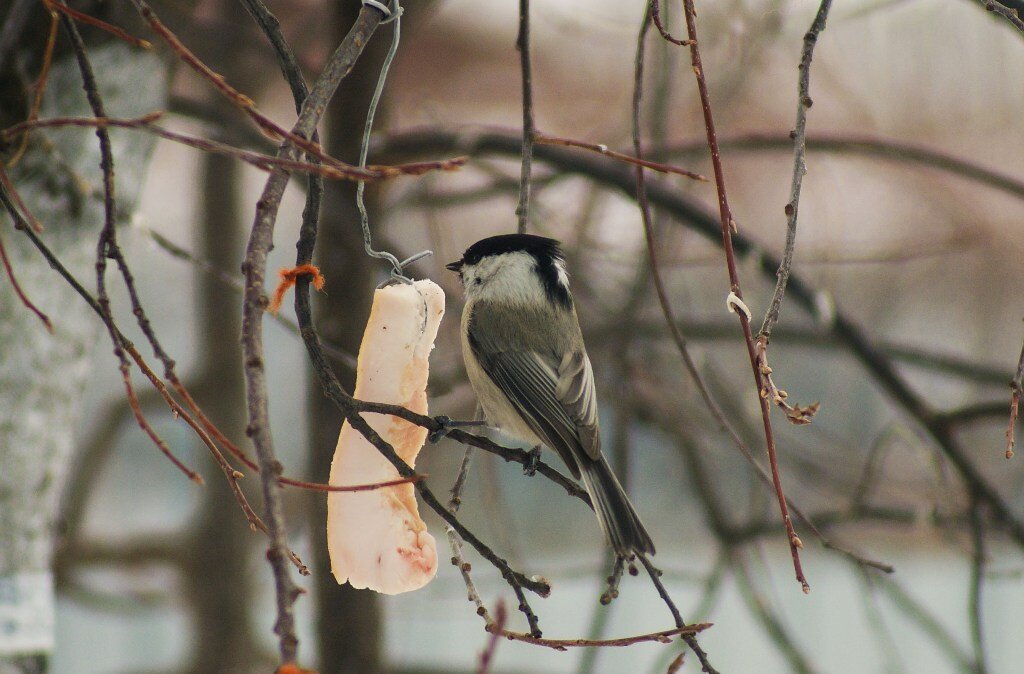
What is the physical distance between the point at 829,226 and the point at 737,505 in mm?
2006

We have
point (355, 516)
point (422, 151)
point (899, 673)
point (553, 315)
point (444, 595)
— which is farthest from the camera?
point (444, 595)

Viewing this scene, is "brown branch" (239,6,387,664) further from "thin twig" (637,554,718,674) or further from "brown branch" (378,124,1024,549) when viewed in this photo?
"brown branch" (378,124,1024,549)

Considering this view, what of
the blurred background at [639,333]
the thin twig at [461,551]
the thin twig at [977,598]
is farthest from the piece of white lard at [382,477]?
the thin twig at [977,598]

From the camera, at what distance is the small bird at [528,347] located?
1.47 metres

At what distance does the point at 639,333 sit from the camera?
2838 millimetres

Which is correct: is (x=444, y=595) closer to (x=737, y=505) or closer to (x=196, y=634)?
(x=196, y=634)

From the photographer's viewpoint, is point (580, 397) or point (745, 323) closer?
point (745, 323)

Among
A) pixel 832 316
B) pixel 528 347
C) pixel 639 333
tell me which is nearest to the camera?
pixel 528 347

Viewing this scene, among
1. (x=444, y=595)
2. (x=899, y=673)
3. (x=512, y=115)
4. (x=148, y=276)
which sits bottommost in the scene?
(x=899, y=673)

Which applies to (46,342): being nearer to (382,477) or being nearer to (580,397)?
(382,477)

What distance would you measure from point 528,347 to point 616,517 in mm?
494

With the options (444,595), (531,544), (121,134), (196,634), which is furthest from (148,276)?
(121,134)

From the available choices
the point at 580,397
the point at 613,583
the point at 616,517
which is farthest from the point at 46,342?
the point at 613,583

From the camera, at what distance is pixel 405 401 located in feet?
3.95
